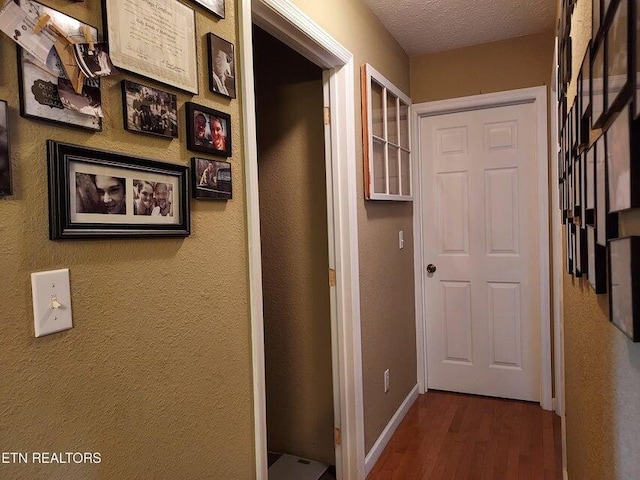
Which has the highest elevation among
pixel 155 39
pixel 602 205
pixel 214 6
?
pixel 214 6

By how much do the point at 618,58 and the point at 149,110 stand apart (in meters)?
0.93

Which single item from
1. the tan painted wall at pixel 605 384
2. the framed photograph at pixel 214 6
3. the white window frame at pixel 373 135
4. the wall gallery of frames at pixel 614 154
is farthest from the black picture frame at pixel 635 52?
the white window frame at pixel 373 135

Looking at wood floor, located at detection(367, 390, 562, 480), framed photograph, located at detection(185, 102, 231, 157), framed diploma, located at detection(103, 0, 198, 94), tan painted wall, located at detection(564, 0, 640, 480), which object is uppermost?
framed diploma, located at detection(103, 0, 198, 94)

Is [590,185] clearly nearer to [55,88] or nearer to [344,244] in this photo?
[55,88]

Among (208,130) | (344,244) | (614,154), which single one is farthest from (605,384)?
(344,244)

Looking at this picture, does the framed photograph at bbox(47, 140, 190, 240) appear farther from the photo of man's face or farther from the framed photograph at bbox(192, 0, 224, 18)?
the framed photograph at bbox(192, 0, 224, 18)

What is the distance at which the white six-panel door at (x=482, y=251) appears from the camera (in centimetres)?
302

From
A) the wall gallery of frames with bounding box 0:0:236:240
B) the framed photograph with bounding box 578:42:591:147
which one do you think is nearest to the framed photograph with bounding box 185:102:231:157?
the wall gallery of frames with bounding box 0:0:236:240

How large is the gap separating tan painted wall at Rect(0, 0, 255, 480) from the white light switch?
0.04 ft

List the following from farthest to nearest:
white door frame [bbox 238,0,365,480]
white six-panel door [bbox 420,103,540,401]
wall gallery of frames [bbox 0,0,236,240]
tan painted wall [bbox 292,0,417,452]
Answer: white six-panel door [bbox 420,103,540,401], tan painted wall [bbox 292,0,417,452], white door frame [bbox 238,0,365,480], wall gallery of frames [bbox 0,0,236,240]

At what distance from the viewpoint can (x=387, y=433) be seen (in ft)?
8.59

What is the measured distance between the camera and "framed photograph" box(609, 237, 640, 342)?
494 millimetres

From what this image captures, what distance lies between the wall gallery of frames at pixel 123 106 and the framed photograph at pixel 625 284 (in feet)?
3.01

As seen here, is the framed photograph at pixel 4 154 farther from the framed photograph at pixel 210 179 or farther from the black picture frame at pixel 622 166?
the black picture frame at pixel 622 166
